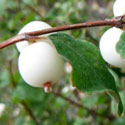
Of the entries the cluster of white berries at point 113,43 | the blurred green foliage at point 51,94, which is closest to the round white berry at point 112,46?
the cluster of white berries at point 113,43

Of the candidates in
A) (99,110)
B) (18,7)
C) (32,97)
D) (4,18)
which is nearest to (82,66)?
(32,97)

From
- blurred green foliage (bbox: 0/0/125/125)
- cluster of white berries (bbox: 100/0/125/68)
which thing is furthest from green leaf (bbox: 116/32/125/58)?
blurred green foliage (bbox: 0/0/125/125)

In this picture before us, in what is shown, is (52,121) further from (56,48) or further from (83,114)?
(56,48)

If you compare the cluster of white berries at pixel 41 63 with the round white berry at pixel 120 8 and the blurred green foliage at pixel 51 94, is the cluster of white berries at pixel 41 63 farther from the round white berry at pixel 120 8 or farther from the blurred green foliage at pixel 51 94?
the blurred green foliage at pixel 51 94

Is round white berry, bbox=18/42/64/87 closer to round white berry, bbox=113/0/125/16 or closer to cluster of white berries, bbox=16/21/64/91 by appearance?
cluster of white berries, bbox=16/21/64/91

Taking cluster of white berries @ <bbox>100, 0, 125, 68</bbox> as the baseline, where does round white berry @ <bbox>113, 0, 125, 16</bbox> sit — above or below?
above

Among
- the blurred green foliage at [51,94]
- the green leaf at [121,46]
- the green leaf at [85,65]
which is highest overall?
the green leaf at [121,46]

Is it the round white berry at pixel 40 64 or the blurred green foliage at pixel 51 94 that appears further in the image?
the blurred green foliage at pixel 51 94
